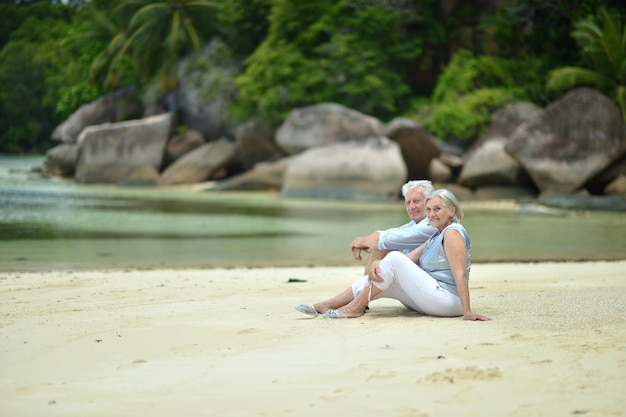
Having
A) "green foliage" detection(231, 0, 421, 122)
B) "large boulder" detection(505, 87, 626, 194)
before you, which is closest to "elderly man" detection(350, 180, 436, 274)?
"large boulder" detection(505, 87, 626, 194)

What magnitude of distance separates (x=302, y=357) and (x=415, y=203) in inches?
62.3

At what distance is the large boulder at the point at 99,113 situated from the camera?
35094 mm

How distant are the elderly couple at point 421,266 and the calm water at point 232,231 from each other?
198 inches

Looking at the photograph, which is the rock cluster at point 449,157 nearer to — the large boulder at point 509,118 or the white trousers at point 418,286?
the large boulder at point 509,118

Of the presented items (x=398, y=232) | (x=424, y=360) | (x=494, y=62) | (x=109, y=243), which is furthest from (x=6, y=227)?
(x=494, y=62)

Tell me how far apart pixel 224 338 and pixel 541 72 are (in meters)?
22.4

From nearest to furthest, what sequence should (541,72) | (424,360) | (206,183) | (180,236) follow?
1. (424,360)
2. (180,236)
3. (541,72)
4. (206,183)

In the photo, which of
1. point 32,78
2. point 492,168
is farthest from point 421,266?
point 32,78

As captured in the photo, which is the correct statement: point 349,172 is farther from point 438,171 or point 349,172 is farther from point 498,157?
point 498,157

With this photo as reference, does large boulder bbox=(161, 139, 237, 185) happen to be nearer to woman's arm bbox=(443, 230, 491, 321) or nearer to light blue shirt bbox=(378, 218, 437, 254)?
light blue shirt bbox=(378, 218, 437, 254)

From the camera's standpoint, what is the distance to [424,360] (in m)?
4.13

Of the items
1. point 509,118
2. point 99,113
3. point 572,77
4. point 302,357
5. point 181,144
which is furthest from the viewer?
point 99,113

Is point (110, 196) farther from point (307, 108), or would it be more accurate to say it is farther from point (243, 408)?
point (243, 408)

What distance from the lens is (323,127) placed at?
24609mm
